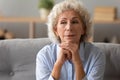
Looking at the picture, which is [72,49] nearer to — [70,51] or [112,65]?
[70,51]

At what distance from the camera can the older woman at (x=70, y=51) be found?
5.20 feet

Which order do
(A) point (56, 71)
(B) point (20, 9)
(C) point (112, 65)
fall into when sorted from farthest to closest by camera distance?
(B) point (20, 9), (C) point (112, 65), (A) point (56, 71)

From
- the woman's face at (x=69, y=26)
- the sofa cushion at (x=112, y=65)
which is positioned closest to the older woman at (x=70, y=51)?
the woman's face at (x=69, y=26)

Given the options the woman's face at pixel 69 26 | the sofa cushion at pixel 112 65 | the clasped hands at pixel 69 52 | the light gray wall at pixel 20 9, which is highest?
the light gray wall at pixel 20 9

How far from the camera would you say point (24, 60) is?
1855 mm

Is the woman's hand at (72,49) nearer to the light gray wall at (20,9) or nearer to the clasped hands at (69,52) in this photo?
the clasped hands at (69,52)

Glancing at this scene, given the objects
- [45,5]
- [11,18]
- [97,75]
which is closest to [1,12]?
[11,18]

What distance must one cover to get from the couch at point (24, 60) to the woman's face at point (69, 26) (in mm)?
294

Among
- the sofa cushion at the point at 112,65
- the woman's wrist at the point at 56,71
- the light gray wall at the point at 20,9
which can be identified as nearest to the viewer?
the woman's wrist at the point at 56,71

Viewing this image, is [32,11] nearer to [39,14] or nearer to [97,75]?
[39,14]

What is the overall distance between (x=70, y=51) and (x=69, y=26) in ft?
0.47

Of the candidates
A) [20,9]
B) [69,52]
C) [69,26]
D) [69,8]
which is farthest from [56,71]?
[20,9]

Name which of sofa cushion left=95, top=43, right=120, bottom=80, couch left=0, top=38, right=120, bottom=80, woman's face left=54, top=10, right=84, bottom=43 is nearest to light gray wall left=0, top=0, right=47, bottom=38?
couch left=0, top=38, right=120, bottom=80

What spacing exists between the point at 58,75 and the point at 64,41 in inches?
7.7
